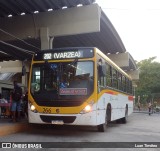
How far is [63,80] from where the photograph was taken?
11586mm

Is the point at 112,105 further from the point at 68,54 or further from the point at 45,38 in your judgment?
the point at 45,38

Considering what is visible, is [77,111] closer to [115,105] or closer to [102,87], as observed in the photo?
[102,87]

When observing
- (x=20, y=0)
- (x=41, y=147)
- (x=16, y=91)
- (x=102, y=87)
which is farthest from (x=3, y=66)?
(x=41, y=147)

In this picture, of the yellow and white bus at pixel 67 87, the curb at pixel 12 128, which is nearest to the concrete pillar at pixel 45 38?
the curb at pixel 12 128

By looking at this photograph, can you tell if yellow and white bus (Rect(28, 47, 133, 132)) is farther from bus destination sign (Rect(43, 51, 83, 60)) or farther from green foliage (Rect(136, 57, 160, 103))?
green foliage (Rect(136, 57, 160, 103))

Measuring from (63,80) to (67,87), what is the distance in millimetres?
307

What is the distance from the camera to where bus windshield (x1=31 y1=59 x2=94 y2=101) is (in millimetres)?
11375

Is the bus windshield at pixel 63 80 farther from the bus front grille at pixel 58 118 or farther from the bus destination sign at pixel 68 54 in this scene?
the bus front grille at pixel 58 118

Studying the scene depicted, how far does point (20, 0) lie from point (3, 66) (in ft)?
71.6

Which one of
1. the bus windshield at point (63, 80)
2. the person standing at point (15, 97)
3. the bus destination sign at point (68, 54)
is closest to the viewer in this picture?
the bus windshield at point (63, 80)

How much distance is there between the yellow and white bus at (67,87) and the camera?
11.3 m

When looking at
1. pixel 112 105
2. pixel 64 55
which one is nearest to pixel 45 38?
pixel 112 105

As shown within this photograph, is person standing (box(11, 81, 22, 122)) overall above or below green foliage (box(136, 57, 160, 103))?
below

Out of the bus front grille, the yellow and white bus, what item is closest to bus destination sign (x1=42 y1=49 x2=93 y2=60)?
the yellow and white bus
